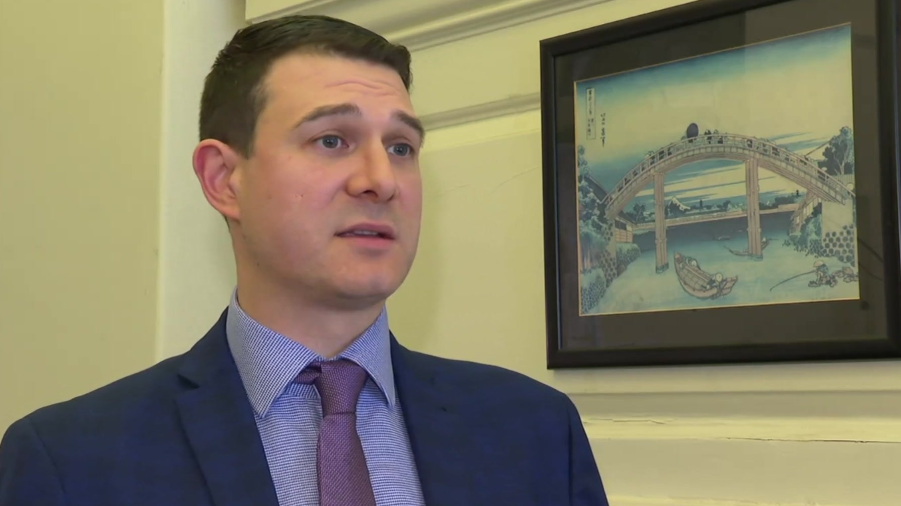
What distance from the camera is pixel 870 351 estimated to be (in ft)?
3.64

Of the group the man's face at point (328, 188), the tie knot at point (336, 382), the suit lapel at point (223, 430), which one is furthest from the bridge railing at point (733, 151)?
the suit lapel at point (223, 430)

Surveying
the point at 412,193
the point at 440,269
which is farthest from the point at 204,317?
the point at 412,193

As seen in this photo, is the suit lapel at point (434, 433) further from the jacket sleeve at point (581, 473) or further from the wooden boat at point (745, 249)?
the wooden boat at point (745, 249)

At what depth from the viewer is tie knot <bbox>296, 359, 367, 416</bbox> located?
1058 millimetres

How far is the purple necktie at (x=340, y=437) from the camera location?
0.99m

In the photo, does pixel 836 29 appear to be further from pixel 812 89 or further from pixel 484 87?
pixel 484 87

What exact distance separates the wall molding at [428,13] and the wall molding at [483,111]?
0.12 m

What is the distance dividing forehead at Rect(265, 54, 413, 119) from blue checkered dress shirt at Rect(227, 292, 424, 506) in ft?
0.81

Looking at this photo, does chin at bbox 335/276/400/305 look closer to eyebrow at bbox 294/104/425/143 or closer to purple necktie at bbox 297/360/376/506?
purple necktie at bbox 297/360/376/506

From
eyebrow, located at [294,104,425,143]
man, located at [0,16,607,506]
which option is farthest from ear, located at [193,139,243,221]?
eyebrow, located at [294,104,425,143]

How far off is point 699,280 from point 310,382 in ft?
1.66

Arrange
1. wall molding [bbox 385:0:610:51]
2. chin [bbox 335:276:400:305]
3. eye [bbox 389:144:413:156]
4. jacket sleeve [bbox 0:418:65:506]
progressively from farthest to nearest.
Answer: wall molding [bbox 385:0:610:51], eye [bbox 389:144:413:156], chin [bbox 335:276:400:305], jacket sleeve [bbox 0:418:65:506]

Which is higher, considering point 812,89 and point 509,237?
point 812,89

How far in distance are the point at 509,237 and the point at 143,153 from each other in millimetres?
712
